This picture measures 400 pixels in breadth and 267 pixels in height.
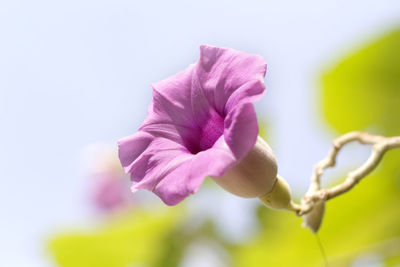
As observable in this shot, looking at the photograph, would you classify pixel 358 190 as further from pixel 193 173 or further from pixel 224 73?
pixel 193 173

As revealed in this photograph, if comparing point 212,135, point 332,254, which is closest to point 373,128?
point 332,254

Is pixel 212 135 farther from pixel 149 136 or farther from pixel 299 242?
pixel 299 242

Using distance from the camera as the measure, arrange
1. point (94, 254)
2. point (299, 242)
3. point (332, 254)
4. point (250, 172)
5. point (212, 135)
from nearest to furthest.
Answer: point (250, 172)
point (212, 135)
point (332, 254)
point (299, 242)
point (94, 254)

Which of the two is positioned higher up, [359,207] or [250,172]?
[250,172]

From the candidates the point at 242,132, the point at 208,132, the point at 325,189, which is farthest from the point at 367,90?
the point at 242,132

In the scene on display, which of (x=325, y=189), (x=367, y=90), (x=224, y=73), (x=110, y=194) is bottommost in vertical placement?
(x=110, y=194)

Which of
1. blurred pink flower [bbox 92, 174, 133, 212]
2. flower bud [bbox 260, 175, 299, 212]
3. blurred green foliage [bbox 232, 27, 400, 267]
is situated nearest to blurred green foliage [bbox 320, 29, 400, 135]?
blurred green foliage [bbox 232, 27, 400, 267]
